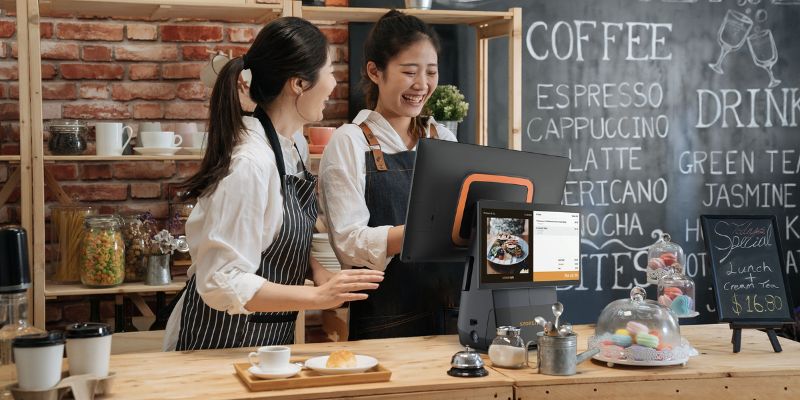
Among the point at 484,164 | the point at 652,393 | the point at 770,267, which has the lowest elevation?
the point at 652,393

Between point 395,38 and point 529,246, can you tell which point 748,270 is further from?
point 395,38

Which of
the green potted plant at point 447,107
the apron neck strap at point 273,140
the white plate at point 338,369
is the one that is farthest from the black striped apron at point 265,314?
the green potted plant at point 447,107

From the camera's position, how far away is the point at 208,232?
6.91 feet

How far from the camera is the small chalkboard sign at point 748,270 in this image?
233cm

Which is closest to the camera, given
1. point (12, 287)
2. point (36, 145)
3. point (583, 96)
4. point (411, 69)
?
point (12, 287)

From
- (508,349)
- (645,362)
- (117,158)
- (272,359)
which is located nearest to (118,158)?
(117,158)

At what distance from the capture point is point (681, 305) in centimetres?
240

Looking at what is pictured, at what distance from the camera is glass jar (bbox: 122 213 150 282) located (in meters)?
3.54

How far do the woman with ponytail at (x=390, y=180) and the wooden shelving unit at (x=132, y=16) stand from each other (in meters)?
0.91

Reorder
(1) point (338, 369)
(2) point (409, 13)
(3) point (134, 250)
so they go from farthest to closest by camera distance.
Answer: (2) point (409, 13)
(3) point (134, 250)
(1) point (338, 369)

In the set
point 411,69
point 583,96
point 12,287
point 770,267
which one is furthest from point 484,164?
point 583,96

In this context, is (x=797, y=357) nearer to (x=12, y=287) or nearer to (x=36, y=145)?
(x=12, y=287)

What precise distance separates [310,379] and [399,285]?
869mm

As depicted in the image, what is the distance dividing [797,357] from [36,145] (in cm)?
264
